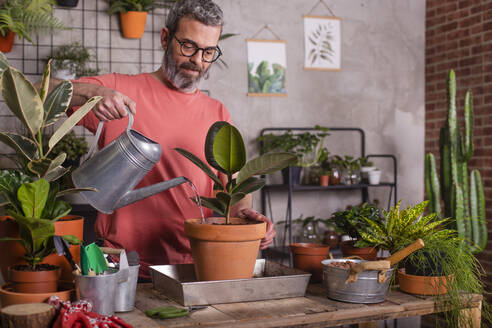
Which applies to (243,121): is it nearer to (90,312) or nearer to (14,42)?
(14,42)

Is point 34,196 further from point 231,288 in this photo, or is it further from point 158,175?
point 158,175

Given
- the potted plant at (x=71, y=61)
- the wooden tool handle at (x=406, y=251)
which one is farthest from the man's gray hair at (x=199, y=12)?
the potted plant at (x=71, y=61)

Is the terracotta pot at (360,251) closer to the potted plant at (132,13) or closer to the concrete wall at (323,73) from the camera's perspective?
the concrete wall at (323,73)

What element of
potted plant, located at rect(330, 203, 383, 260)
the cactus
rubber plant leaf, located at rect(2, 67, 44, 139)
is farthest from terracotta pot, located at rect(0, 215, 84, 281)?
the cactus

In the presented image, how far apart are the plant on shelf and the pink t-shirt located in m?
0.74

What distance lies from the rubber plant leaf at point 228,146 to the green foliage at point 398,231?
0.48 metres

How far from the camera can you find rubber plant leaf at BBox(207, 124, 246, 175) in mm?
1511

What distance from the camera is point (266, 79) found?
4.29 meters

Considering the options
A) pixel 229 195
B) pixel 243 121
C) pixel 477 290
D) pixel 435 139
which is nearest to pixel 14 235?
pixel 229 195

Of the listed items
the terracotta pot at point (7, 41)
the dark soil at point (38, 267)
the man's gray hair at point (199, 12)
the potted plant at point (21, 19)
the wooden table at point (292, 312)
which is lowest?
the wooden table at point (292, 312)

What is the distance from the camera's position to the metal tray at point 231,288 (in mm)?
1430

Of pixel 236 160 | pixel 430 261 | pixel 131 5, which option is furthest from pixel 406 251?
pixel 131 5

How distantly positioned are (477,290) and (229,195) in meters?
0.83

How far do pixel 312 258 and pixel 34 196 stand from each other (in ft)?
2.93
